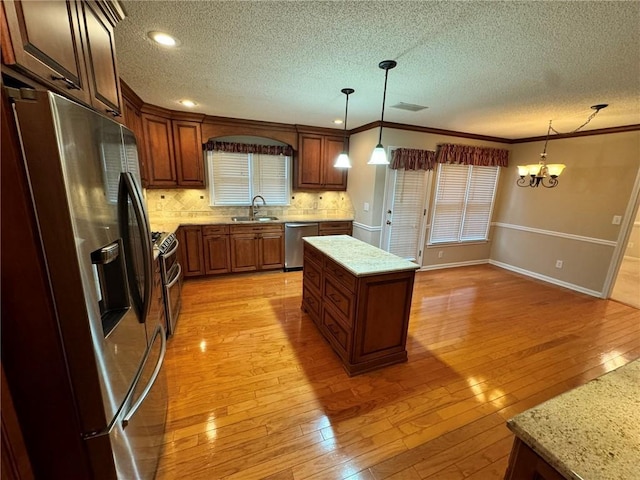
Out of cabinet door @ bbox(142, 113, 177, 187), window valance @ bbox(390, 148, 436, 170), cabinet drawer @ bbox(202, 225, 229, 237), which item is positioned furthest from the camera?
window valance @ bbox(390, 148, 436, 170)

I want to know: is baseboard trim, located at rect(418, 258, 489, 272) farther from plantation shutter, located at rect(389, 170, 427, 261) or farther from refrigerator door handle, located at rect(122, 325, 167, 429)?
refrigerator door handle, located at rect(122, 325, 167, 429)

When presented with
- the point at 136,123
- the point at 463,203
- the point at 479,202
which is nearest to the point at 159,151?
the point at 136,123

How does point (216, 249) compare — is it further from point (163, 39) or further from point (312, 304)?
point (163, 39)

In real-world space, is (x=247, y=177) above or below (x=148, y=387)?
above

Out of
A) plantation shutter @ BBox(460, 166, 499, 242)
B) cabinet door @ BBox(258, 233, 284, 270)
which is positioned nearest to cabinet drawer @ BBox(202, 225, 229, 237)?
cabinet door @ BBox(258, 233, 284, 270)

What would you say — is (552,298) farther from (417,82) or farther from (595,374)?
(417,82)

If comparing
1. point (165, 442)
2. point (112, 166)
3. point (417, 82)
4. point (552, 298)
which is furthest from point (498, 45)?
point (552, 298)

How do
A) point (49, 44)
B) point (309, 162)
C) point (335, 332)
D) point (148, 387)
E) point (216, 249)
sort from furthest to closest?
point (309, 162), point (216, 249), point (335, 332), point (148, 387), point (49, 44)

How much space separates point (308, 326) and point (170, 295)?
4.69ft

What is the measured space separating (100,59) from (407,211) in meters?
4.08

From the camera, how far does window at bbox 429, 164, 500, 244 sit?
4.68 m

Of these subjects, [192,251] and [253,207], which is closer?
[192,251]

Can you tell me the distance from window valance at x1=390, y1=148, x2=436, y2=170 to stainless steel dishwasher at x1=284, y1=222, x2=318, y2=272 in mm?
1628

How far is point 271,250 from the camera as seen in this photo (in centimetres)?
442
